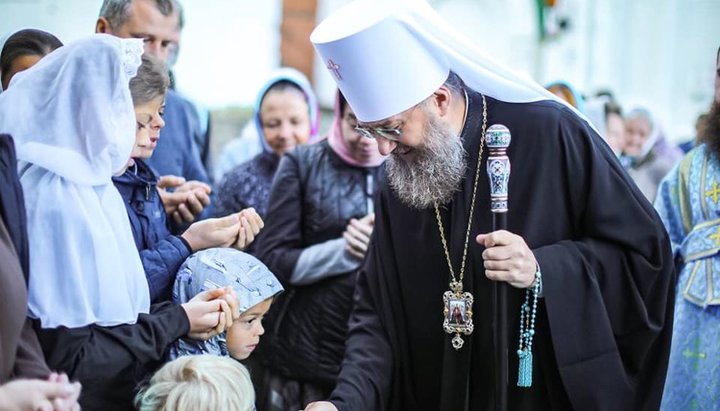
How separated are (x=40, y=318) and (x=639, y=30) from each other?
463 inches

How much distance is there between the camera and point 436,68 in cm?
322

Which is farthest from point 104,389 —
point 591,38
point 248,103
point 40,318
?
point 591,38

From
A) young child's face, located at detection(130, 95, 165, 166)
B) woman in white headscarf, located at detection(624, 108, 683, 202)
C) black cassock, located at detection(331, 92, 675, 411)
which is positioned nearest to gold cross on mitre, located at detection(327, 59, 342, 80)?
black cassock, located at detection(331, 92, 675, 411)

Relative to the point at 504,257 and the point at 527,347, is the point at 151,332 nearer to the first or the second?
the point at 504,257

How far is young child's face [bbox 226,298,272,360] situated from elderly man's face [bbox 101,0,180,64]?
139 centimetres

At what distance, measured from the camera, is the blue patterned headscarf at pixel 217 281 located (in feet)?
9.89

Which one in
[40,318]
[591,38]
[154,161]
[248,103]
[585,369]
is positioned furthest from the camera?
[591,38]

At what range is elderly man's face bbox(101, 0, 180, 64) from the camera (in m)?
4.00

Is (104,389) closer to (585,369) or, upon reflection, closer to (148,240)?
(148,240)

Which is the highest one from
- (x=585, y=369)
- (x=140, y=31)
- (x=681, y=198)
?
(x=140, y=31)

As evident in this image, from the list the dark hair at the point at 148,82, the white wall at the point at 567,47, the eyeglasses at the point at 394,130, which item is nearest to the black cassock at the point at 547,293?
the eyeglasses at the point at 394,130

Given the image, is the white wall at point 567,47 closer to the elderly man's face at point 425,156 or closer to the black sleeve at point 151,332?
the elderly man's face at point 425,156

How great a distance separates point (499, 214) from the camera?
2914mm

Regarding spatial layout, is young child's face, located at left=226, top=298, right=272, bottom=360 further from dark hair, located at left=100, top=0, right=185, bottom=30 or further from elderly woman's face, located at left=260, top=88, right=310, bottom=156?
elderly woman's face, located at left=260, top=88, right=310, bottom=156
